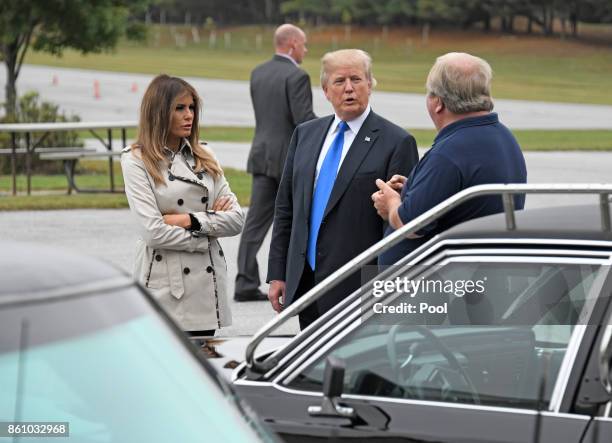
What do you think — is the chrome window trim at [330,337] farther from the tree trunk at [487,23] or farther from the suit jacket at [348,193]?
the tree trunk at [487,23]

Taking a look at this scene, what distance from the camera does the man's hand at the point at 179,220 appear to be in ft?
21.0

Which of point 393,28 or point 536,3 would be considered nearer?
point 536,3

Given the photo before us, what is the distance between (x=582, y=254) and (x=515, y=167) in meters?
1.47

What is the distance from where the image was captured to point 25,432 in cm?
279

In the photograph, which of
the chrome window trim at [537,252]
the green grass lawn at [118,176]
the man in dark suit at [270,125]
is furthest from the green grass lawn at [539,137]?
the chrome window trim at [537,252]

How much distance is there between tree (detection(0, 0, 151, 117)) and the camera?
982 inches

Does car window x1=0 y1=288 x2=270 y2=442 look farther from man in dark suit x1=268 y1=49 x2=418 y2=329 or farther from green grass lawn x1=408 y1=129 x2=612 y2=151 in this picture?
green grass lawn x1=408 y1=129 x2=612 y2=151

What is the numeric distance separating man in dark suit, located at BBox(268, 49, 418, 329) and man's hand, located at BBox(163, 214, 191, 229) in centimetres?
49

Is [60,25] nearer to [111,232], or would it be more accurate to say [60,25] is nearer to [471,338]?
[111,232]

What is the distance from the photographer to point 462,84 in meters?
5.30

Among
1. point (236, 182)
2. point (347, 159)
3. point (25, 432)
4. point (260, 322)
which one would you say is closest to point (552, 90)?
point (236, 182)

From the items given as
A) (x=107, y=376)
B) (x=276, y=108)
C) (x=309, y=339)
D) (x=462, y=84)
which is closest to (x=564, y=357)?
(x=309, y=339)

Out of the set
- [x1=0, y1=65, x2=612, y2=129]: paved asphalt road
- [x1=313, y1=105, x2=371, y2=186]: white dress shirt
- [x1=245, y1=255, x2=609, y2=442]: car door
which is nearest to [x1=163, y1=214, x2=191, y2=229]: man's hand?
[x1=313, y1=105, x2=371, y2=186]: white dress shirt

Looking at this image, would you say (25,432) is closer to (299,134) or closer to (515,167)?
(515,167)
